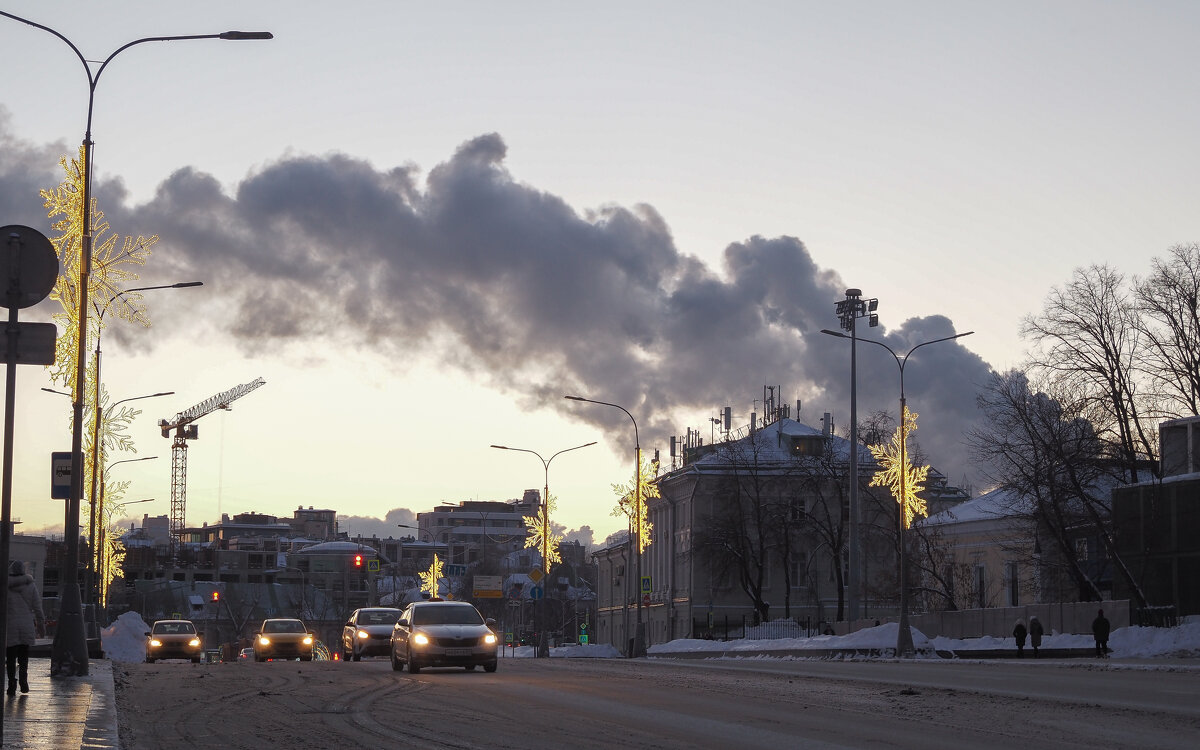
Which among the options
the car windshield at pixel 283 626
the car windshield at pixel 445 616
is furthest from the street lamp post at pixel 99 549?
the car windshield at pixel 445 616

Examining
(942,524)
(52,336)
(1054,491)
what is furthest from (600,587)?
(52,336)

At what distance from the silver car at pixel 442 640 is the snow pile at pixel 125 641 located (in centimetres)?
2477

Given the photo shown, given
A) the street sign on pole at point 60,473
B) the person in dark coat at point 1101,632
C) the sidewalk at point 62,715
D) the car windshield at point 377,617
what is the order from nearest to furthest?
1. the sidewalk at point 62,715
2. the street sign on pole at point 60,473
3. the car windshield at point 377,617
4. the person in dark coat at point 1101,632

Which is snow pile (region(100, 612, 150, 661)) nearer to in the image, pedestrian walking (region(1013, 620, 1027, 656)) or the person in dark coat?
pedestrian walking (region(1013, 620, 1027, 656))

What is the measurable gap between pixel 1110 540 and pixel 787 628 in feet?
59.3

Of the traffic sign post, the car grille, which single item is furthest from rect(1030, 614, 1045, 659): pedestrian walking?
the traffic sign post

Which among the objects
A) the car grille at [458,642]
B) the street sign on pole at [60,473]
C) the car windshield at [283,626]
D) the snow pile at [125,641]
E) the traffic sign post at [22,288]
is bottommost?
the snow pile at [125,641]

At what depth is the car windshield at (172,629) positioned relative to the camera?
42812 millimetres

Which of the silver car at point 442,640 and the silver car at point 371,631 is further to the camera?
the silver car at point 371,631

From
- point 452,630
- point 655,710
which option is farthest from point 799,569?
point 655,710

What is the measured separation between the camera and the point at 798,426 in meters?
90.3

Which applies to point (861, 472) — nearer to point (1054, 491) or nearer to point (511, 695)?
point (1054, 491)

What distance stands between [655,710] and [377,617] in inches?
846

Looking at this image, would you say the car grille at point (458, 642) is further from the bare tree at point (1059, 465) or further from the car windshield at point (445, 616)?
the bare tree at point (1059, 465)
